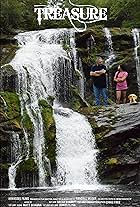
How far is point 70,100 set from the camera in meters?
4.90

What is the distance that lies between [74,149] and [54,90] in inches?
26.7

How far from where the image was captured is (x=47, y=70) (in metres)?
5.12

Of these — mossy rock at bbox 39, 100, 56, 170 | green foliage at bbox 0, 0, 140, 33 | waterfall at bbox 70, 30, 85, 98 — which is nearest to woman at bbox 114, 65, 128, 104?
waterfall at bbox 70, 30, 85, 98

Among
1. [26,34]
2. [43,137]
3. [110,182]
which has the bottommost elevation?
[110,182]

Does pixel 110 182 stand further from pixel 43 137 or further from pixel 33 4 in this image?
pixel 33 4

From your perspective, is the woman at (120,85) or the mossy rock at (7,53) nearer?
the woman at (120,85)

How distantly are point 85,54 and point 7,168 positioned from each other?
1.38 meters

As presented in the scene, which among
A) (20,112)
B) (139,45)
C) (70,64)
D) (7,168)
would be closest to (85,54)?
(70,64)

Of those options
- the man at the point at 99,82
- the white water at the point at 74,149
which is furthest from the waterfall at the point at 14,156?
the man at the point at 99,82

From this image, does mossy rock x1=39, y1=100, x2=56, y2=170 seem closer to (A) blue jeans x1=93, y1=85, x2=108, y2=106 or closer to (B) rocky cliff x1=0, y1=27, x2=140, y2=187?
(B) rocky cliff x1=0, y1=27, x2=140, y2=187

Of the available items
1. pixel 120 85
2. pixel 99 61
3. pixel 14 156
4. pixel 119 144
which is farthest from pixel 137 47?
pixel 14 156

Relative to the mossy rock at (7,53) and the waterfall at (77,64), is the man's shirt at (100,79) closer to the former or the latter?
the waterfall at (77,64)

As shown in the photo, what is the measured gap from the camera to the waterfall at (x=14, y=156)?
4530mm

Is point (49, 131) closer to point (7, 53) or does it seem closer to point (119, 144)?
point (119, 144)
